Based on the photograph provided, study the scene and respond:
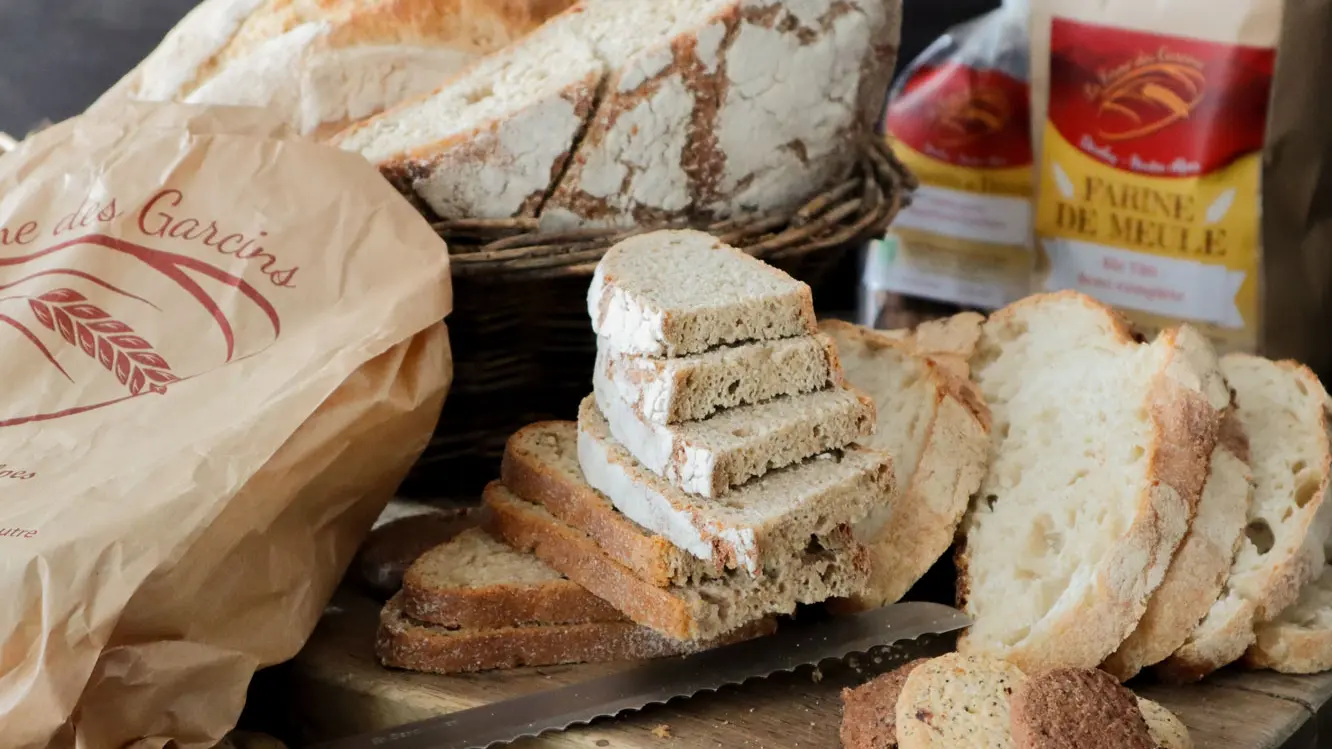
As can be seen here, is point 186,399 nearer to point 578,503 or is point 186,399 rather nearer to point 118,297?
point 118,297

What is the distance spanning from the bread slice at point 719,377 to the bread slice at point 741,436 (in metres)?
0.01

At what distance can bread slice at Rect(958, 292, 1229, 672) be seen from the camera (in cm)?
139

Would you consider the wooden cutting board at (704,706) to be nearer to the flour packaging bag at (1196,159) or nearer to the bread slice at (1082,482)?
the bread slice at (1082,482)

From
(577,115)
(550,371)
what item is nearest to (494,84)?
(577,115)

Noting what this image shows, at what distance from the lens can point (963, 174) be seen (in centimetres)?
235

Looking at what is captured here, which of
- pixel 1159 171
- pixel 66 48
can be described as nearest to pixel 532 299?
pixel 1159 171

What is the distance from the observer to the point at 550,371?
6.25 feet

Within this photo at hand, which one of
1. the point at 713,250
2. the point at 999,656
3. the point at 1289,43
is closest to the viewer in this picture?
the point at 999,656

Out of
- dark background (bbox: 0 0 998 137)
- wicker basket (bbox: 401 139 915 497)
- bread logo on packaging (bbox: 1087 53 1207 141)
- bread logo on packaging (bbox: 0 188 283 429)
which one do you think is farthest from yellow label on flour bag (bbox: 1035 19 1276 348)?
dark background (bbox: 0 0 998 137)

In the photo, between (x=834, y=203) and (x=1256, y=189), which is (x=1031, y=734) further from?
(x=1256, y=189)

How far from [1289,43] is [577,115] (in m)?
1.08

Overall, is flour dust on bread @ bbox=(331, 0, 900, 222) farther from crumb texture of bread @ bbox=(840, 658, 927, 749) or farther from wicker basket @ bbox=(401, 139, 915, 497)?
crumb texture of bread @ bbox=(840, 658, 927, 749)

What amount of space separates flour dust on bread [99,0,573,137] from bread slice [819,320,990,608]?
0.78m

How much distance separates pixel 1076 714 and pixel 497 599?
64 centimetres
